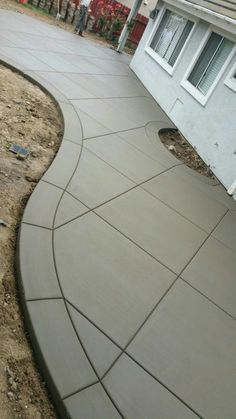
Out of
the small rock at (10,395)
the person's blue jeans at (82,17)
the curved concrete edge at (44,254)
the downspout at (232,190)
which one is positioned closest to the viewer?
the small rock at (10,395)

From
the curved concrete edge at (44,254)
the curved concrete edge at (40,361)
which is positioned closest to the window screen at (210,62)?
the curved concrete edge at (44,254)

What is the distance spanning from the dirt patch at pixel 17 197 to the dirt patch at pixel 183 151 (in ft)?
9.39

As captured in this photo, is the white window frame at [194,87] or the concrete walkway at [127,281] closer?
the concrete walkway at [127,281]

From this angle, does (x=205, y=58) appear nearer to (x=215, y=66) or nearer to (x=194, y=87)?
(x=215, y=66)

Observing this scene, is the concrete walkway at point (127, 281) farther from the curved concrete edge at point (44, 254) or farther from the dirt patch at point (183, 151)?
the dirt patch at point (183, 151)

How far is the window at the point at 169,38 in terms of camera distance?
9516 mm

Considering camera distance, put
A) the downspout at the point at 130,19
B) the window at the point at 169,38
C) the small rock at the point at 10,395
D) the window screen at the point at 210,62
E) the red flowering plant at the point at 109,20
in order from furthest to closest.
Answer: the red flowering plant at the point at 109,20 < the downspout at the point at 130,19 < the window at the point at 169,38 < the window screen at the point at 210,62 < the small rock at the point at 10,395

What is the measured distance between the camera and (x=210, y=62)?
7.92 m

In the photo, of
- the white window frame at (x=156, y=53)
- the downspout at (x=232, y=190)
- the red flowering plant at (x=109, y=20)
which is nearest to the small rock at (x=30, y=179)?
the downspout at (x=232, y=190)

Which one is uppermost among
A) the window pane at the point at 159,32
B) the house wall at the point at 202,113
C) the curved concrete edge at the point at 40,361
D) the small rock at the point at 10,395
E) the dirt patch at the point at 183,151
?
the window pane at the point at 159,32

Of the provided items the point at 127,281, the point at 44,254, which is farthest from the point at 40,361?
the point at 127,281

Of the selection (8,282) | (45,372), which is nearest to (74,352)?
(45,372)

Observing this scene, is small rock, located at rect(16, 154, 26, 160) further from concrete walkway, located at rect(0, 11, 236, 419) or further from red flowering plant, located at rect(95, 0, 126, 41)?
red flowering plant, located at rect(95, 0, 126, 41)

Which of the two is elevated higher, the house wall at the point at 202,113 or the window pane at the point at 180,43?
the window pane at the point at 180,43
